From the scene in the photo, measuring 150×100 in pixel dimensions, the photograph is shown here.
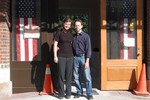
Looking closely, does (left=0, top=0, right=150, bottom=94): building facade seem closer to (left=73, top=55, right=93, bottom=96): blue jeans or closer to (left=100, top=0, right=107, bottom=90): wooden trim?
(left=100, top=0, right=107, bottom=90): wooden trim

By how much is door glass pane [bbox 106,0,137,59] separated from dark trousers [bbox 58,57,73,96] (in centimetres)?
154

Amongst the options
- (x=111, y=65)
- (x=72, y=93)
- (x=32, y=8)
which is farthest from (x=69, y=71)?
(x=32, y=8)

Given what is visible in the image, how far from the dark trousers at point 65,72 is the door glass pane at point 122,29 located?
1.54m

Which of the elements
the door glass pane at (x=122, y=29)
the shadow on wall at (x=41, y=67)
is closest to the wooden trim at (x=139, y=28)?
the door glass pane at (x=122, y=29)

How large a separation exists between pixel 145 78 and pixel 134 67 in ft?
1.53

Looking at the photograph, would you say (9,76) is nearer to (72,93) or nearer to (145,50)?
(72,93)

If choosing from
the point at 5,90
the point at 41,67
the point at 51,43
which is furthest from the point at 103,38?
the point at 5,90

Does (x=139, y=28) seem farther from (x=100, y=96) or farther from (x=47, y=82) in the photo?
(x=47, y=82)

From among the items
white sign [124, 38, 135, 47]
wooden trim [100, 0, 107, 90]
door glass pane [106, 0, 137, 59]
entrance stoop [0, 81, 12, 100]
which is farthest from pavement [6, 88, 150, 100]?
white sign [124, 38, 135, 47]

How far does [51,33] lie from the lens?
32.1 ft

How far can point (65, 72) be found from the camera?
8930 mm

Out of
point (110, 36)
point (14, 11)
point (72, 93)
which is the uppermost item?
point (14, 11)

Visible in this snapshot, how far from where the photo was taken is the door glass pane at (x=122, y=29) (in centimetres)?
995

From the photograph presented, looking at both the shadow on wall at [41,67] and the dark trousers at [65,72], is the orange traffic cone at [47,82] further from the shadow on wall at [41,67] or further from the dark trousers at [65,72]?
the dark trousers at [65,72]
